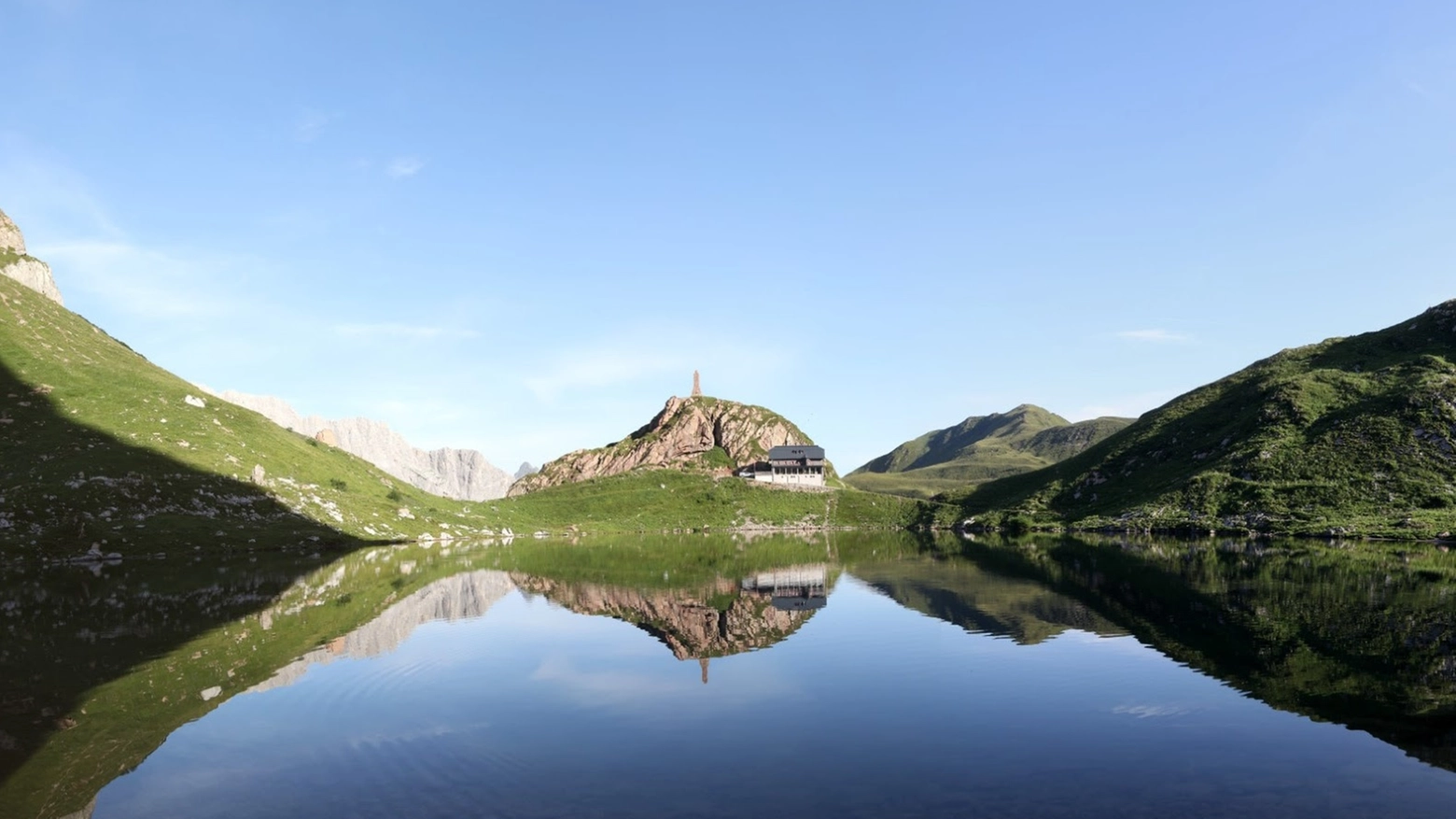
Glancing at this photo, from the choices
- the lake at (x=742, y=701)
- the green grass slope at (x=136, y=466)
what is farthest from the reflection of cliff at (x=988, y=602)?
the green grass slope at (x=136, y=466)

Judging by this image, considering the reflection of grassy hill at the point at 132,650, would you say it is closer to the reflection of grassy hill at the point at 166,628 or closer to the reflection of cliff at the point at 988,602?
the reflection of grassy hill at the point at 166,628

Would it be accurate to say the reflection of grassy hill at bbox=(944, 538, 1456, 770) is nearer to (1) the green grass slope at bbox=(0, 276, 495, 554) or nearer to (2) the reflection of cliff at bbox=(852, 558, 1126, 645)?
(2) the reflection of cliff at bbox=(852, 558, 1126, 645)

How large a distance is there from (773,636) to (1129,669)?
19.2m

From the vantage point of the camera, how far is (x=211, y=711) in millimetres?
29031

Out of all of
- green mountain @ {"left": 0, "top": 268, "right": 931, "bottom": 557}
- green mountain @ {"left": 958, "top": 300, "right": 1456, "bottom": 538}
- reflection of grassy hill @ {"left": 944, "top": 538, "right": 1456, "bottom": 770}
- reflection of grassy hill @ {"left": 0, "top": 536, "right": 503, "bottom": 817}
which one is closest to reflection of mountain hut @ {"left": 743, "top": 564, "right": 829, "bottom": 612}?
reflection of grassy hill @ {"left": 944, "top": 538, "right": 1456, "bottom": 770}

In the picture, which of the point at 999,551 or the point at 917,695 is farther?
the point at 999,551

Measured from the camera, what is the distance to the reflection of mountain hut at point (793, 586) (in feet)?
199

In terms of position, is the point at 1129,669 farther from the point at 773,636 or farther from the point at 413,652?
the point at 413,652

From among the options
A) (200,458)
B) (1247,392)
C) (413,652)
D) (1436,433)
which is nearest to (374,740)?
(413,652)

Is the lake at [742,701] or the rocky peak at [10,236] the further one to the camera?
the rocky peak at [10,236]

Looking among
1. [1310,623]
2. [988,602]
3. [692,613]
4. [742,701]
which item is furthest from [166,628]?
[1310,623]

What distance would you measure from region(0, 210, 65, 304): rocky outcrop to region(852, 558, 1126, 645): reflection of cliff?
204 metres

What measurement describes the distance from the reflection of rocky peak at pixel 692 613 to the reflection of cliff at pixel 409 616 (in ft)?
17.1

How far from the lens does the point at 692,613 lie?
53562 millimetres
